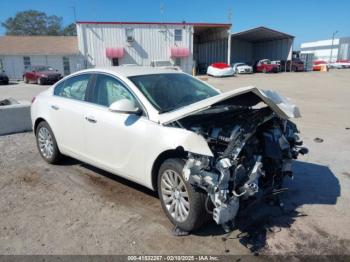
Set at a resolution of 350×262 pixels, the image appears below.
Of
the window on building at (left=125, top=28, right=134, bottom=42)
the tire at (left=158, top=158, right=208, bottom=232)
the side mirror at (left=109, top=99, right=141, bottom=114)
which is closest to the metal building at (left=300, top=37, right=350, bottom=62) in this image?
the window on building at (left=125, top=28, right=134, bottom=42)

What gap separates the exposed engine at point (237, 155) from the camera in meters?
2.84

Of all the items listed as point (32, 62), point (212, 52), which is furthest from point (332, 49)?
point (32, 62)

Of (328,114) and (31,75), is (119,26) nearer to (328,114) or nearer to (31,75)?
(31,75)

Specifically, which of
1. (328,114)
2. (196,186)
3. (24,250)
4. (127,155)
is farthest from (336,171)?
(328,114)

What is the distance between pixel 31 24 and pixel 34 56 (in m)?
49.7

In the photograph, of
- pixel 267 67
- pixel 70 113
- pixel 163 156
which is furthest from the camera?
pixel 267 67

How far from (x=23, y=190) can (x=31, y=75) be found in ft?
83.8

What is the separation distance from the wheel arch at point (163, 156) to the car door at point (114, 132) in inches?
6.9

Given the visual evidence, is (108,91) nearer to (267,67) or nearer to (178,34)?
(178,34)

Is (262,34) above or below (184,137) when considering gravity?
above

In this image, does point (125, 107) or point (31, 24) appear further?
point (31, 24)

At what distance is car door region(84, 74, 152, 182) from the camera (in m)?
3.55

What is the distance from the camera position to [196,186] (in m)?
2.98

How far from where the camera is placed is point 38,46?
35.6 m
